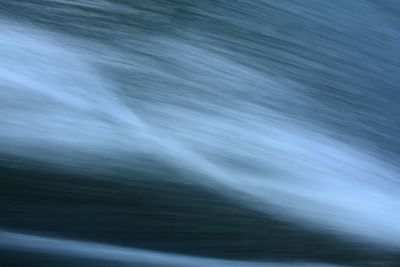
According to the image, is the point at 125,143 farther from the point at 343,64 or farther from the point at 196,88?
the point at 343,64

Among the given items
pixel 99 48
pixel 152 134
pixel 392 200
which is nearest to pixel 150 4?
pixel 99 48

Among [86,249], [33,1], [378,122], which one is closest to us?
[86,249]

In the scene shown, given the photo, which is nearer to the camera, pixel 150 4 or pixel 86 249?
pixel 86 249

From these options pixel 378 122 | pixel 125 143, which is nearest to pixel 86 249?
pixel 125 143

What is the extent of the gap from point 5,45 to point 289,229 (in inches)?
18.0

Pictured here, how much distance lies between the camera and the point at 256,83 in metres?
1.03

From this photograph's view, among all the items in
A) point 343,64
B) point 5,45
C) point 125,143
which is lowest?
point 125,143

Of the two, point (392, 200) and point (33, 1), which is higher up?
point (33, 1)

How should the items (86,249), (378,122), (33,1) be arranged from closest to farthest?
(86,249) < (33,1) < (378,122)

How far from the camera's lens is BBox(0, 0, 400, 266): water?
848mm

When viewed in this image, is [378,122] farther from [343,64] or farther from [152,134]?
[152,134]

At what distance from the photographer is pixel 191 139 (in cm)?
93

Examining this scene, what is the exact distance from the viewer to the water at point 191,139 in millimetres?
848

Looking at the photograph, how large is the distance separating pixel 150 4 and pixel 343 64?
331 mm
